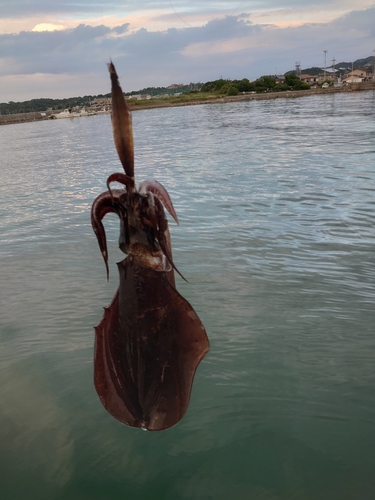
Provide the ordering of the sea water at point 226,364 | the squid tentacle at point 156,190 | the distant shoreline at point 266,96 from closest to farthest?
the squid tentacle at point 156,190 → the sea water at point 226,364 → the distant shoreline at point 266,96

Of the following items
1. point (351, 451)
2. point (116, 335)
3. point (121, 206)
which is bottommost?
point (351, 451)

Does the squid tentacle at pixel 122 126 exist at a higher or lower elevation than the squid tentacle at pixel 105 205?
higher

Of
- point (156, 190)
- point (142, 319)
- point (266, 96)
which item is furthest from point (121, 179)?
point (266, 96)

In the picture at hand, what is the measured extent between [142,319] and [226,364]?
7.03 ft

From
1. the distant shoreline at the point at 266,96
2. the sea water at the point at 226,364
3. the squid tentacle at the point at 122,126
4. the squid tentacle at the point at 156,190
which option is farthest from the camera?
the distant shoreline at the point at 266,96

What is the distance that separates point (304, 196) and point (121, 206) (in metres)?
8.09

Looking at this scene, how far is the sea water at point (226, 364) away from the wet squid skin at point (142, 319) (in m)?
1.07

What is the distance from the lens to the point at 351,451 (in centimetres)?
265

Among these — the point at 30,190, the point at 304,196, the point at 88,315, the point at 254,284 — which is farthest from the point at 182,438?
the point at 30,190

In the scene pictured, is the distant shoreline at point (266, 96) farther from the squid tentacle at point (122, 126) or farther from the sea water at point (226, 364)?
the squid tentacle at point (122, 126)

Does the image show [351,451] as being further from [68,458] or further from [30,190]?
[30,190]

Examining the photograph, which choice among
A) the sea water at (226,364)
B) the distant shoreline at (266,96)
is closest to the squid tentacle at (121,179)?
the sea water at (226,364)

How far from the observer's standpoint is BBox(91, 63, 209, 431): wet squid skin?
1344 mm

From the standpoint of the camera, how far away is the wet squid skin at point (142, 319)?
4.41ft
